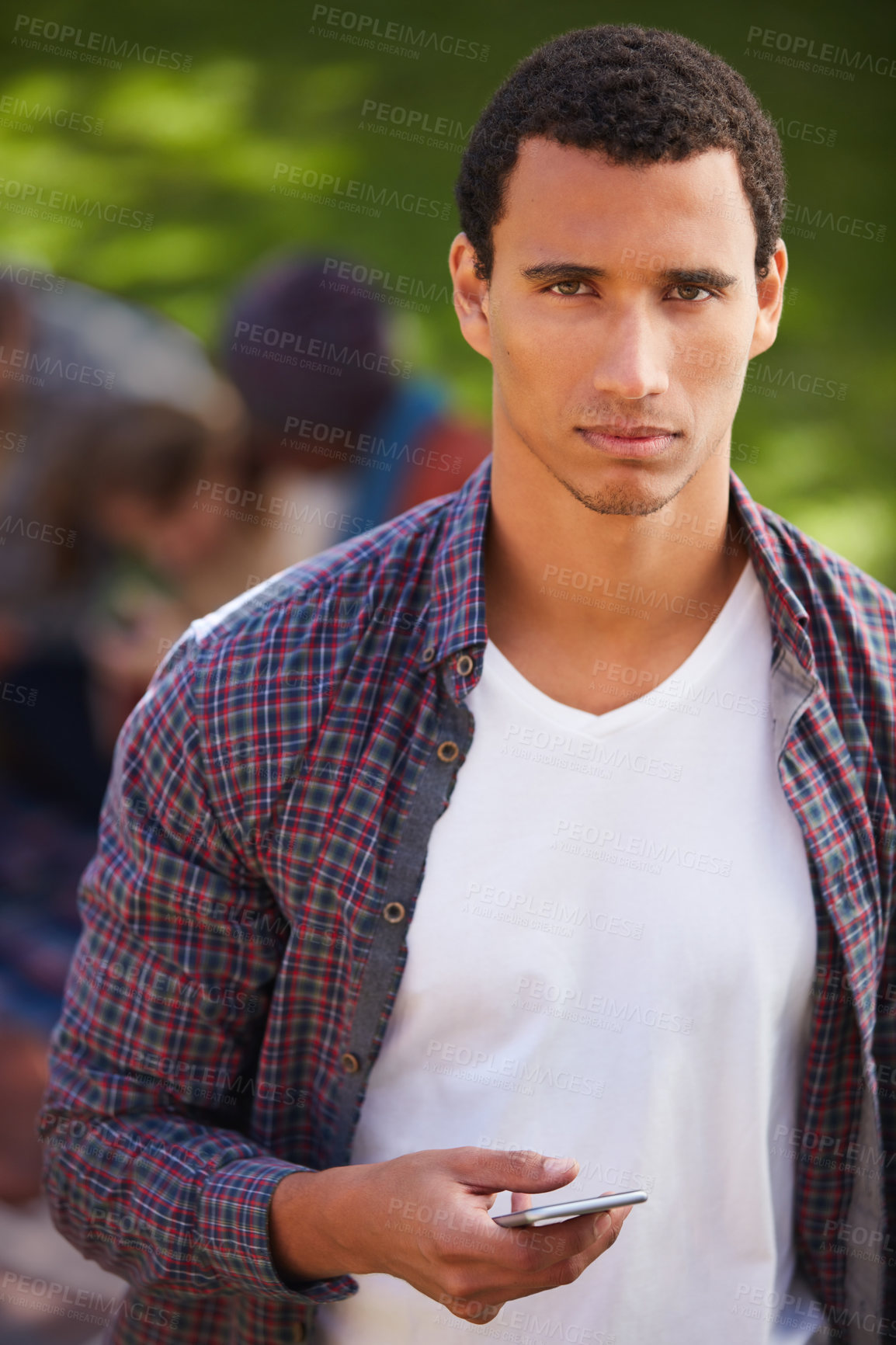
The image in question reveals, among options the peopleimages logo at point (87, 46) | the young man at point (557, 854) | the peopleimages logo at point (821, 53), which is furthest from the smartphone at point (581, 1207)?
the peopleimages logo at point (87, 46)

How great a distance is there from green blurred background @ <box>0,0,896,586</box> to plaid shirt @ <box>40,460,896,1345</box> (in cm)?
264

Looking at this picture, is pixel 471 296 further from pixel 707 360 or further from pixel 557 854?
pixel 557 854

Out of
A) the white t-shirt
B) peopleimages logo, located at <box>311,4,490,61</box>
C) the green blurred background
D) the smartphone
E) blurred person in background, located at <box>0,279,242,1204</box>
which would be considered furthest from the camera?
peopleimages logo, located at <box>311,4,490,61</box>

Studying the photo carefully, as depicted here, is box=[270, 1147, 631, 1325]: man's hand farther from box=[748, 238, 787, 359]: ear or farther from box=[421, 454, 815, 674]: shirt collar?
box=[748, 238, 787, 359]: ear

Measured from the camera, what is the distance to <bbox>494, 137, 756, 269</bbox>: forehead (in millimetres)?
1482

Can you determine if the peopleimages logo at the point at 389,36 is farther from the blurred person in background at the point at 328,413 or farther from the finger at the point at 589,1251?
the finger at the point at 589,1251

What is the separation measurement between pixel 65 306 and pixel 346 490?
1105mm

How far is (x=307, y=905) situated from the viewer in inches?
64.4

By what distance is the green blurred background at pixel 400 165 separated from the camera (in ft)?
14.5

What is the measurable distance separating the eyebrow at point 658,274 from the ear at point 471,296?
15 cm

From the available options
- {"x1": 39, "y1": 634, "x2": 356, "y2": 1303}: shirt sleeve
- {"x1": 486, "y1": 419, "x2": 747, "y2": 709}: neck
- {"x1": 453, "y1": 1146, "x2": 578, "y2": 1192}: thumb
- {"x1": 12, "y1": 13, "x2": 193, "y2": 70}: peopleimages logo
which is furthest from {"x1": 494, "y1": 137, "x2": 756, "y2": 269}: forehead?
{"x1": 12, "y1": 13, "x2": 193, "y2": 70}: peopleimages logo

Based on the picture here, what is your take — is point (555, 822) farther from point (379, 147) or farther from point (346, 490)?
point (379, 147)

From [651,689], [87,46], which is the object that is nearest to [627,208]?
[651,689]

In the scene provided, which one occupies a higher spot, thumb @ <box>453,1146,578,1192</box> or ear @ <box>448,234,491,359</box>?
ear @ <box>448,234,491,359</box>
